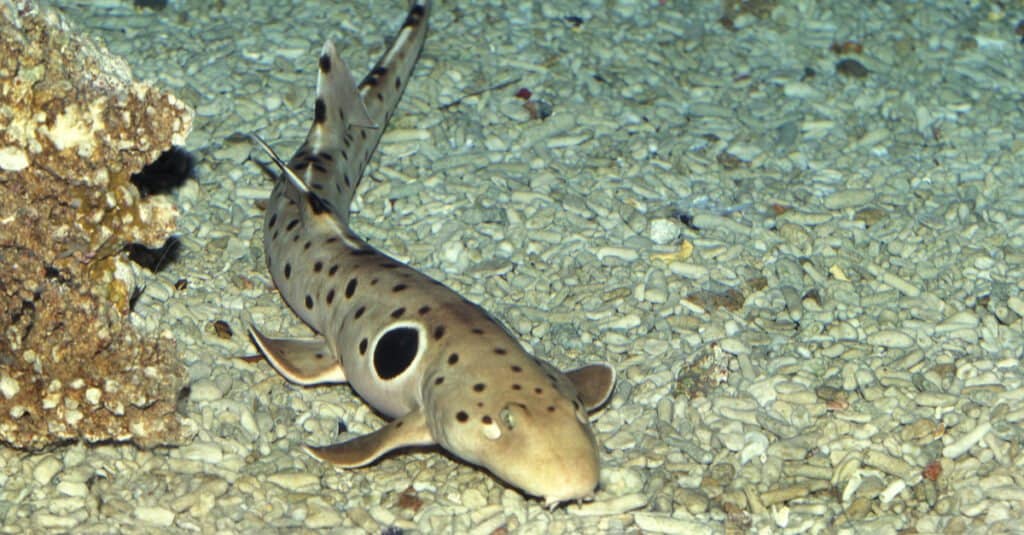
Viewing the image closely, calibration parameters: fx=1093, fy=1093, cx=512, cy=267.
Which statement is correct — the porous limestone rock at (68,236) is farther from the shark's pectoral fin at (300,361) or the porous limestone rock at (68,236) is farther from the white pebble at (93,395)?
the shark's pectoral fin at (300,361)

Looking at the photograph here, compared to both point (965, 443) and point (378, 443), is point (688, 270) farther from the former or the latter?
point (378, 443)

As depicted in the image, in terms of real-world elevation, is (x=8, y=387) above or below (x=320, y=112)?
above

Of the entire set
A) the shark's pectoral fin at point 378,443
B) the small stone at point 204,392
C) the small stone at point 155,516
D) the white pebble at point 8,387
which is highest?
the white pebble at point 8,387

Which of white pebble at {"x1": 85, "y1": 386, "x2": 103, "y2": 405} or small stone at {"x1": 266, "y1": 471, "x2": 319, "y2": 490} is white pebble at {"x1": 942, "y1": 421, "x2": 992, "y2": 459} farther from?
white pebble at {"x1": 85, "y1": 386, "x2": 103, "y2": 405}

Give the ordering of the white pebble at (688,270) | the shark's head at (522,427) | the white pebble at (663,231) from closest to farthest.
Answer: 1. the shark's head at (522,427)
2. the white pebble at (688,270)
3. the white pebble at (663,231)

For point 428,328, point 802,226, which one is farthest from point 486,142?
point 428,328

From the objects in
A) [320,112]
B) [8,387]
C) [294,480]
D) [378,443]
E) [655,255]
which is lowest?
[655,255]

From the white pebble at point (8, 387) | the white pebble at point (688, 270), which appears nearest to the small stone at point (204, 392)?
the white pebble at point (8, 387)

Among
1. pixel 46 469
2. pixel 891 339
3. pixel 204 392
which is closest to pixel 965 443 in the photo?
pixel 891 339
